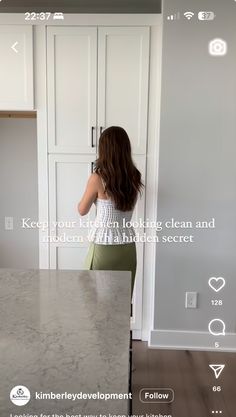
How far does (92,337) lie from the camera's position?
2.23ft

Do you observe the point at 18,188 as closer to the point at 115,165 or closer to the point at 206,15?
the point at 115,165

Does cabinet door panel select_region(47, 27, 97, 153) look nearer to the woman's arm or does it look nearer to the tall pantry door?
the tall pantry door

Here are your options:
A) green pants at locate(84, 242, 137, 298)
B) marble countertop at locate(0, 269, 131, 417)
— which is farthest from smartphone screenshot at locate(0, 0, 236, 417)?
marble countertop at locate(0, 269, 131, 417)

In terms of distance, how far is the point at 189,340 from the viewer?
1.82 metres

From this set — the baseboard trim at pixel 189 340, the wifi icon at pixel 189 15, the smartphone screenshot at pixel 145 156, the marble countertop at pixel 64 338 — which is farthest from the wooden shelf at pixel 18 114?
the baseboard trim at pixel 189 340

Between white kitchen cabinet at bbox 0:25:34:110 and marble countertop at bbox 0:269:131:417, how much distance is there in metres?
0.98

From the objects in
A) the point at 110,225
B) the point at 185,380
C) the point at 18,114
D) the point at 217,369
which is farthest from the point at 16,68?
the point at 217,369

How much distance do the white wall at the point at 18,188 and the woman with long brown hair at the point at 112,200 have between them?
71 centimetres

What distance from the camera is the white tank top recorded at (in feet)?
4.47

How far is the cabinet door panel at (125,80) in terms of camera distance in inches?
65.9

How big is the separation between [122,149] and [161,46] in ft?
1.94

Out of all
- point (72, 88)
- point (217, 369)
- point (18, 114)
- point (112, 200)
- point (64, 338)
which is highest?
point (72, 88)

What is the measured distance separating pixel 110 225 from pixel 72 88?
715mm

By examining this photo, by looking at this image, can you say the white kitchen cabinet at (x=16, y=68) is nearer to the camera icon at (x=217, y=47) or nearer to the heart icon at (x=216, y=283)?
the camera icon at (x=217, y=47)
